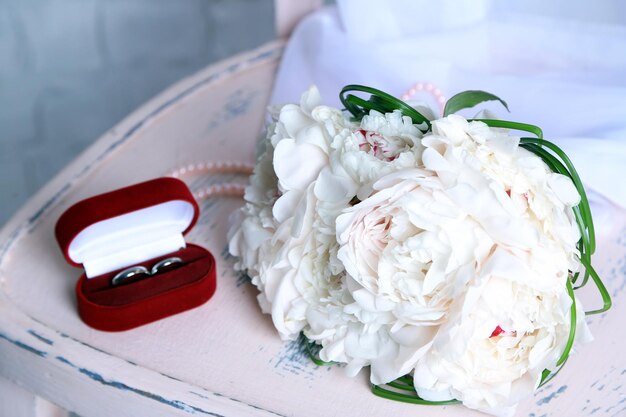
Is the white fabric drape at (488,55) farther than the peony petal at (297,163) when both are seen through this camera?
Yes

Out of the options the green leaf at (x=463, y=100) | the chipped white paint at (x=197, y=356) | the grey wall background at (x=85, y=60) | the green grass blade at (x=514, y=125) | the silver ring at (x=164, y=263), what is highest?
the green grass blade at (x=514, y=125)

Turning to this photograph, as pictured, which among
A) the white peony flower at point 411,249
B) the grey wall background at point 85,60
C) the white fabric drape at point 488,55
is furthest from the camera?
the grey wall background at point 85,60

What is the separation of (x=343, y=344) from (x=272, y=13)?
1.27 metres

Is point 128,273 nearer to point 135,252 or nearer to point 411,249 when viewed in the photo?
point 135,252

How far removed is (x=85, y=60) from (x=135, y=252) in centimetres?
107

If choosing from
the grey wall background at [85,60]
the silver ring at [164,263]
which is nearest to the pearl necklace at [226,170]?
the silver ring at [164,263]

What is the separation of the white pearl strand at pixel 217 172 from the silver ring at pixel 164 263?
0.12 m

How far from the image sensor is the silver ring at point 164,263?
25.9 inches

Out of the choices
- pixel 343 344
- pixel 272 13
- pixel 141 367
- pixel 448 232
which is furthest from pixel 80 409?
pixel 272 13

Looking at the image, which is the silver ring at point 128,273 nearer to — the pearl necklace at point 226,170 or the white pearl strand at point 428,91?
the pearl necklace at point 226,170

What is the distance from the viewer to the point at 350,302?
21.3 inches

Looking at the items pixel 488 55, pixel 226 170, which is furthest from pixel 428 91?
pixel 226 170

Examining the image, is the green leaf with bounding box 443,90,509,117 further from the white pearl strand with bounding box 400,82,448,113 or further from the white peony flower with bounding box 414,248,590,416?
the white pearl strand with bounding box 400,82,448,113

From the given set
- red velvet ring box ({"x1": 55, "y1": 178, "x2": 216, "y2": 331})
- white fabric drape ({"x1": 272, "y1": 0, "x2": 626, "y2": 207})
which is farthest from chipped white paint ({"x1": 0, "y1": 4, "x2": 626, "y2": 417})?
white fabric drape ({"x1": 272, "y1": 0, "x2": 626, "y2": 207})
